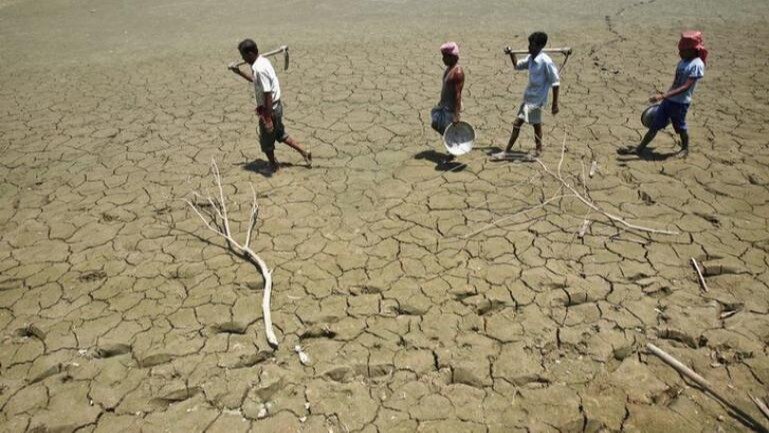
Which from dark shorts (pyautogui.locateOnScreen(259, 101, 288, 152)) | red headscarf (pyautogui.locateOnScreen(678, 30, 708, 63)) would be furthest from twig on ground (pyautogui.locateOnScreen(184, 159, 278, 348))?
red headscarf (pyautogui.locateOnScreen(678, 30, 708, 63))

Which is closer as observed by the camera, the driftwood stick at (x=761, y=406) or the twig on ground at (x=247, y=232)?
the driftwood stick at (x=761, y=406)

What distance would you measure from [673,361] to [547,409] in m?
0.84

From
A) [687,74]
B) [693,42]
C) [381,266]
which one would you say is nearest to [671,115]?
[687,74]

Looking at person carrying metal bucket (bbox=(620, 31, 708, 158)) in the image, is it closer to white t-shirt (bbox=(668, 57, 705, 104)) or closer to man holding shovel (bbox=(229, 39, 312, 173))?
white t-shirt (bbox=(668, 57, 705, 104))

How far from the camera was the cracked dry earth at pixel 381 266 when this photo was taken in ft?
9.60

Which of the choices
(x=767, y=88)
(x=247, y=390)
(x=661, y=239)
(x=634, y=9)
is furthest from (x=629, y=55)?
(x=247, y=390)

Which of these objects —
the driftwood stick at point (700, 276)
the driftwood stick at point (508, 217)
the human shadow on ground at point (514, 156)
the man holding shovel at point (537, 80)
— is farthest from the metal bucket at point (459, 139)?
the driftwood stick at point (700, 276)

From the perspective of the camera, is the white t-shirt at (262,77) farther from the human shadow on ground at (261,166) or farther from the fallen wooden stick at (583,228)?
the fallen wooden stick at (583,228)

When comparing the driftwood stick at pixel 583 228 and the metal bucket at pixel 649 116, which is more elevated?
the metal bucket at pixel 649 116

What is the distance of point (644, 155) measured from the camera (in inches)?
207

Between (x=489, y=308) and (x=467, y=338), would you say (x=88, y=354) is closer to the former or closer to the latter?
(x=467, y=338)

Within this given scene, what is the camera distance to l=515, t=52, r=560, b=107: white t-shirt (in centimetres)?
472

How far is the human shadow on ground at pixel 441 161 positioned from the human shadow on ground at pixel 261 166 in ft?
4.81

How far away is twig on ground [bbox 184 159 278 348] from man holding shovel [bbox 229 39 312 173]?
22.4 inches
